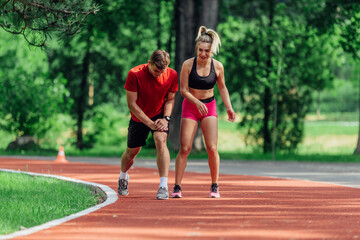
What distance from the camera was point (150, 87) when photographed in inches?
344

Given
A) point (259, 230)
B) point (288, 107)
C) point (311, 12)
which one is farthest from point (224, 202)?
point (288, 107)

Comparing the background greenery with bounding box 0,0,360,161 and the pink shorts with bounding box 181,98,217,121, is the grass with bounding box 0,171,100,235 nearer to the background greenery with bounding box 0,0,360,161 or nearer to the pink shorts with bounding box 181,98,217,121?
the pink shorts with bounding box 181,98,217,121

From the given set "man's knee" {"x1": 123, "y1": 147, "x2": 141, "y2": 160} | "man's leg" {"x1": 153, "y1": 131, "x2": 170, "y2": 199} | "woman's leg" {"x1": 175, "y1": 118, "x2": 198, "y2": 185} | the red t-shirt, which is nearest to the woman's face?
the red t-shirt

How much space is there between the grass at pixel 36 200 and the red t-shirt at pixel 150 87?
56.9 inches

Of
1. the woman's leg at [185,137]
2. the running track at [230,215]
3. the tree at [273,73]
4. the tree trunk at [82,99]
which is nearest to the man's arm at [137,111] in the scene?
the woman's leg at [185,137]

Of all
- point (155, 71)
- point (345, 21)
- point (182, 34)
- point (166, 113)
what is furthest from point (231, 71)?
point (155, 71)

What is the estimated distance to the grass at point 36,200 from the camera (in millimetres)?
7315

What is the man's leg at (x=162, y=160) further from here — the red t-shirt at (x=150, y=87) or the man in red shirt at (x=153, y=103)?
the red t-shirt at (x=150, y=87)

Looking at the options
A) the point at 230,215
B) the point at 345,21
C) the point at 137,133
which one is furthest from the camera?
the point at 345,21

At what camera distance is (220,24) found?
96.8ft

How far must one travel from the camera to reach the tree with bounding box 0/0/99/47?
32.1 ft

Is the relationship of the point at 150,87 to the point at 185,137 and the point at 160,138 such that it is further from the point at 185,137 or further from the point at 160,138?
the point at 185,137

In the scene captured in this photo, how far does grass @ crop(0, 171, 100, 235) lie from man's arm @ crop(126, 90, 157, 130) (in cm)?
125

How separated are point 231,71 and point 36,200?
19059 mm
